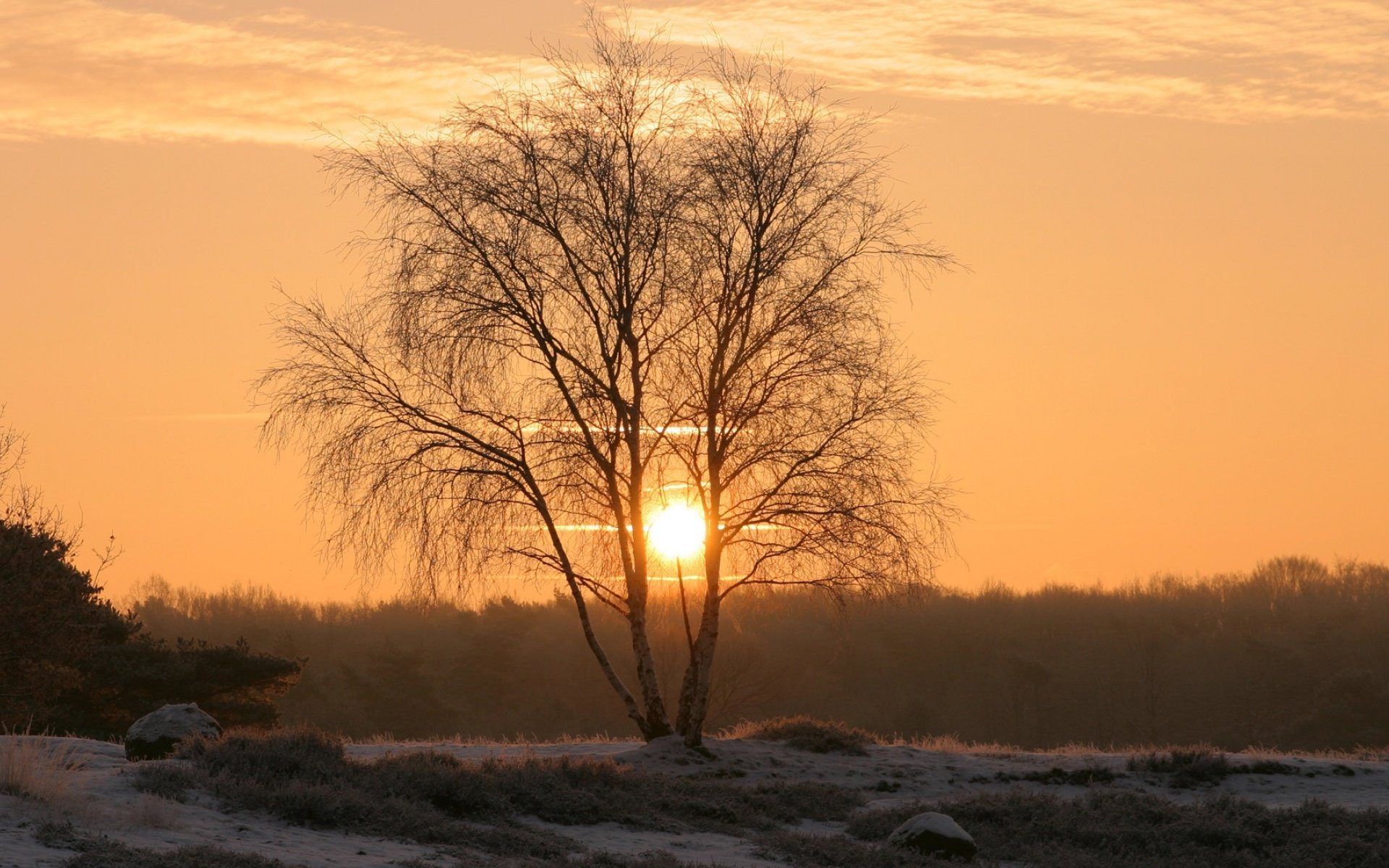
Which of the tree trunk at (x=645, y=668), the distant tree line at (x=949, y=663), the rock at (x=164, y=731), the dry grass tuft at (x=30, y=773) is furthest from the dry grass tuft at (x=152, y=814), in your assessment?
the distant tree line at (x=949, y=663)

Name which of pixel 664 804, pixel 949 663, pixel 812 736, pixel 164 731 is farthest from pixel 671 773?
pixel 949 663

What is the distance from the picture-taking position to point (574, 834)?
671 inches

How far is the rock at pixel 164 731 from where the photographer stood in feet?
62.4

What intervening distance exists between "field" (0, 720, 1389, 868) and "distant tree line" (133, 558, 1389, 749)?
28563mm

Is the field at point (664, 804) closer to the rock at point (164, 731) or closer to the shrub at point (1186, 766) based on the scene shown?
→ the shrub at point (1186, 766)

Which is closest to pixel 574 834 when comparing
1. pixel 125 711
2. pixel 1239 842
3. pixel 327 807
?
pixel 327 807

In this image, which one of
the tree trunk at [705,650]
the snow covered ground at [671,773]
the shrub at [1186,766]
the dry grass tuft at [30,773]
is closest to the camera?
the snow covered ground at [671,773]

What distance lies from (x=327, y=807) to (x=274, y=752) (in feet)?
5.86

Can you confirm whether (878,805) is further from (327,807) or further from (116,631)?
(116,631)

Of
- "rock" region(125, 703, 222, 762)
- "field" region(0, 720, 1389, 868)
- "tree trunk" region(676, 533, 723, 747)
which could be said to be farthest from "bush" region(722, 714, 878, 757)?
"rock" region(125, 703, 222, 762)

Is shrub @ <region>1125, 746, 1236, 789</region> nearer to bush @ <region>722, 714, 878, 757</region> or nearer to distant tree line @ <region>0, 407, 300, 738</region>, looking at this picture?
bush @ <region>722, 714, 878, 757</region>

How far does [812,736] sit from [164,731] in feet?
35.5

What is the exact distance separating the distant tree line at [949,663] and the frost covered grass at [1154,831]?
3180 centimetres

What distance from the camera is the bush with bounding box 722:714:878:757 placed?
2508 centimetres
